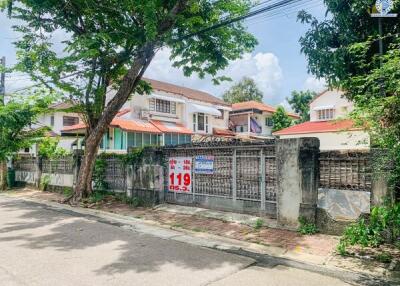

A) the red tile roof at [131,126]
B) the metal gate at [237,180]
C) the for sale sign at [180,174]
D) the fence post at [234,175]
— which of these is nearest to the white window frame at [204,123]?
the red tile roof at [131,126]

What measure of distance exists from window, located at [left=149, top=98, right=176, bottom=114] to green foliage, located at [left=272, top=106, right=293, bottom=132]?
13.8 m

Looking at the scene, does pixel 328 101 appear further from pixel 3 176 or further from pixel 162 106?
pixel 3 176

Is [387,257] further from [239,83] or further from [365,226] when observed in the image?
[239,83]

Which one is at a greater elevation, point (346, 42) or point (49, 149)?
Answer: point (346, 42)

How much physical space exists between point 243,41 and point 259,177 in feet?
21.3

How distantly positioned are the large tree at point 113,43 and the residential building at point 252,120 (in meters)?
26.0

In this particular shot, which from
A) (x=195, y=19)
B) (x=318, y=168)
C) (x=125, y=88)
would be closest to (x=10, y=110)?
(x=125, y=88)

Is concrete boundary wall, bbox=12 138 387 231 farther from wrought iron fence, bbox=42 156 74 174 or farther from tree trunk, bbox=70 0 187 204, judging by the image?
wrought iron fence, bbox=42 156 74 174

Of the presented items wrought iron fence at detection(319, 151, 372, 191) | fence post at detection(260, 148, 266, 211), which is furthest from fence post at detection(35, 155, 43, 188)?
wrought iron fence at detection(319, 151, 372, 191)

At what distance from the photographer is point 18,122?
1642 cm

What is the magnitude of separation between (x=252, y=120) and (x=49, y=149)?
26594 mm

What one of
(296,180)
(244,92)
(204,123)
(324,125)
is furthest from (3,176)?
(244,92)

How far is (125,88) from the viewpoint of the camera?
12055 millimetres

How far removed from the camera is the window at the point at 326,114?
105 ft
